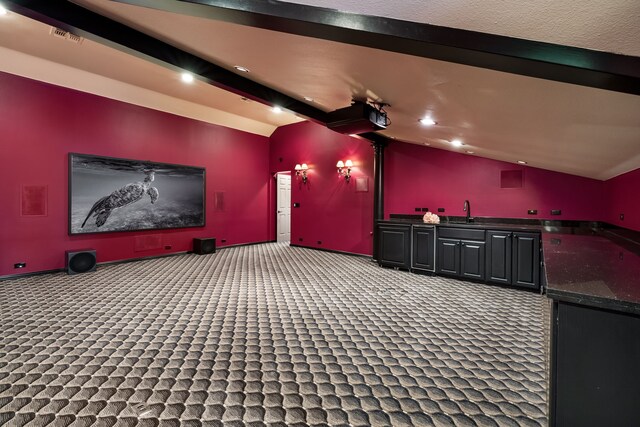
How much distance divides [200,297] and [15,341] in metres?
1.78

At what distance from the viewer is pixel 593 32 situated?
3.91 feet

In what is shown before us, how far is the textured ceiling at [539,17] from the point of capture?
1.05 m

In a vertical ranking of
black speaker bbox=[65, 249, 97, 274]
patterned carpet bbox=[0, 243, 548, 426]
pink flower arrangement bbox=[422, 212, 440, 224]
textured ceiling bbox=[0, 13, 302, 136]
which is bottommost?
patterned carpet bbox=[0, 243, 548, 426]

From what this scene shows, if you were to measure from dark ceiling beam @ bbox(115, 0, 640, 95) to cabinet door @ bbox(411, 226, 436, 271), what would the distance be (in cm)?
417

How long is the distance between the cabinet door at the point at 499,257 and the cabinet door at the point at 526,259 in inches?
3.5

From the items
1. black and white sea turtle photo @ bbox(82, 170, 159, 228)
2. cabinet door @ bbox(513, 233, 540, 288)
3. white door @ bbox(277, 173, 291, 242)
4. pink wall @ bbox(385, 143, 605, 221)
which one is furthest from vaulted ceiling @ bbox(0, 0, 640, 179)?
white door @ bbox(277, 173, 291, 242)

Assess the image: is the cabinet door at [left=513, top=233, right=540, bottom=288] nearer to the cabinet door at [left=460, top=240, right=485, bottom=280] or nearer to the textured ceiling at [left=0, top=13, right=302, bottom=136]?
the cabinet door at [left=460, top=240, right=485, bottom=280]

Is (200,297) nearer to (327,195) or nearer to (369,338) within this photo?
(369,338)

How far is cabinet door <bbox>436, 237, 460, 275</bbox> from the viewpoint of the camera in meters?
5.13

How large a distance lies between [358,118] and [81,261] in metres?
5.40

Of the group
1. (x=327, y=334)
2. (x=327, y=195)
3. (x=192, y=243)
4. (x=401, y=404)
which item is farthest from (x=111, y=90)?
(x=401, y=404)

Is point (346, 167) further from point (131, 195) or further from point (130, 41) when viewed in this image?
point (130, 41)

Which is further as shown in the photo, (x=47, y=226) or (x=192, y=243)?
(x=192, y=243)

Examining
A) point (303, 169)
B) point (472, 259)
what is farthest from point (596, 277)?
point (303, 169)
